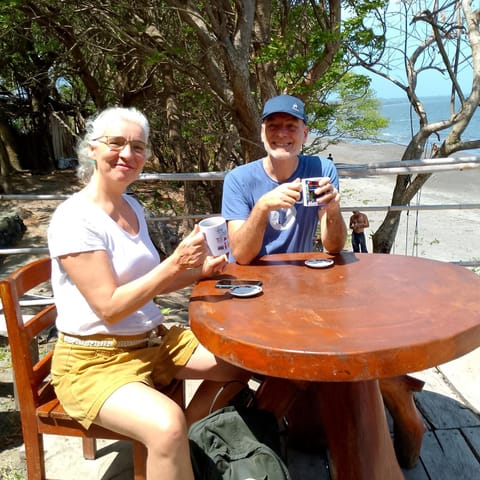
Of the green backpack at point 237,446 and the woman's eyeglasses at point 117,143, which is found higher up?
the woman's eyeglasses at point 117,143

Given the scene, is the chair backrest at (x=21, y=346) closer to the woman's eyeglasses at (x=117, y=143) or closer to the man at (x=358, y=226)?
the woman's eyeglasses at (x=117, y=143)

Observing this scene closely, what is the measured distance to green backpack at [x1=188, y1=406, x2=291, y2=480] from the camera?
1.60 metres

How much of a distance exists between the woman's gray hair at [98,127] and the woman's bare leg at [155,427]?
0.89 metres

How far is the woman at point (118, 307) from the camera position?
1533 millimetres

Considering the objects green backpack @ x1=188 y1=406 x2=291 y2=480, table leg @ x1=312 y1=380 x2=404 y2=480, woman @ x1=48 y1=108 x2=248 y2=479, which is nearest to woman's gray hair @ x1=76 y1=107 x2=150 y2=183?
woman @ x1=48 y1=108 x2=248 y2=479

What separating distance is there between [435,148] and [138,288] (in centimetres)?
522

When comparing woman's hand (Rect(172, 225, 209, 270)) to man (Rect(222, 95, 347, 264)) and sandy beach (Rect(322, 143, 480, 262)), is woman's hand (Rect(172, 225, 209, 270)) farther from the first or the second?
sandy beach (Rect(322, 143, 480, 262))

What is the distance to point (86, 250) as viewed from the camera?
1.66 meters

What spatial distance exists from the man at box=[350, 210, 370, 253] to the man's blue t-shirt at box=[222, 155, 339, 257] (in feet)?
0.87

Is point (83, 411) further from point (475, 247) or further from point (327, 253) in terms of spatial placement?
point (475, 247)

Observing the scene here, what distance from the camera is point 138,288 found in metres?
1.64

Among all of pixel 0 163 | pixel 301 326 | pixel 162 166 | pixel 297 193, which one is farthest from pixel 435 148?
pixel 0 163

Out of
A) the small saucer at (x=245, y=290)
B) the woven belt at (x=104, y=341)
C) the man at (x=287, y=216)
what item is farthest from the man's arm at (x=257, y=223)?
the woven belt at (x=104, y=341)

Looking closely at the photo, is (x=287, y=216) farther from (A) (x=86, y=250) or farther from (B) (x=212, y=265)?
(A) (x=86, y=250)
